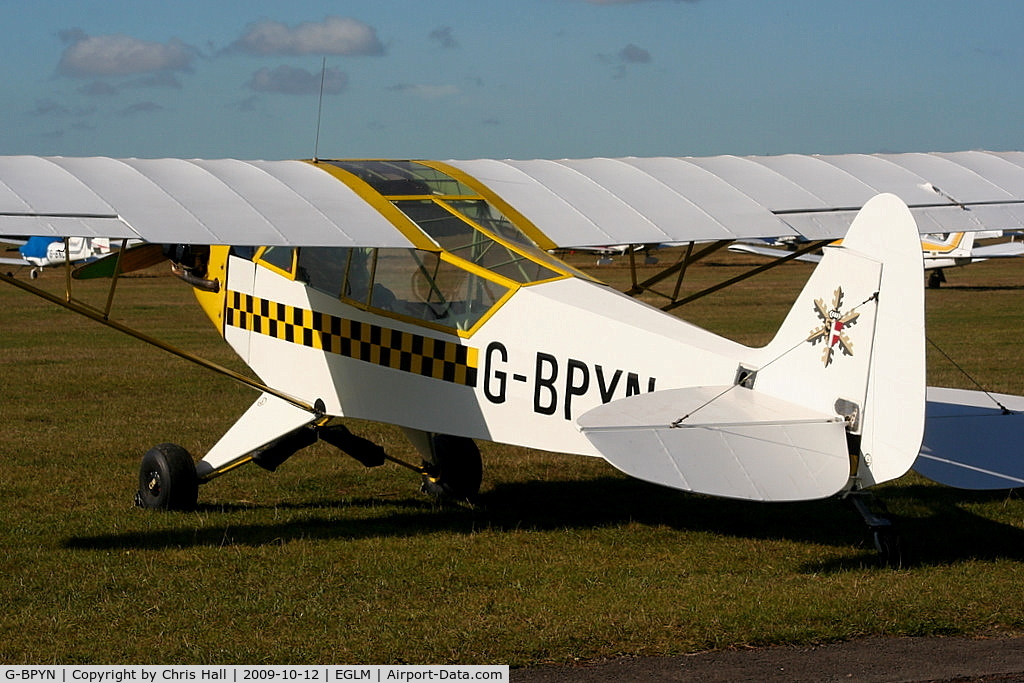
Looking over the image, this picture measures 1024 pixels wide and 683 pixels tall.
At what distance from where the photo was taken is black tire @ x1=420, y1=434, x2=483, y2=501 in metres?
8.45

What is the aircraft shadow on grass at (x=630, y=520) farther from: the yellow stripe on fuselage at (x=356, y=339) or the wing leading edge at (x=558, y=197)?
the wing leading edge at (x=558, y=197)

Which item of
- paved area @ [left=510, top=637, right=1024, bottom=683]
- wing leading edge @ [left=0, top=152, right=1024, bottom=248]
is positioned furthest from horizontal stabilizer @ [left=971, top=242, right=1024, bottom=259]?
paved area @ [left=510, top=637, right=1024, bottom=683]

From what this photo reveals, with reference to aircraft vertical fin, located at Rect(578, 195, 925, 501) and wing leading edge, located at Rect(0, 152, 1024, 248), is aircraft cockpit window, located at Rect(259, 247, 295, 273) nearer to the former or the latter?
wing leading edge, located at Rect(0, 152, 1024, 248)

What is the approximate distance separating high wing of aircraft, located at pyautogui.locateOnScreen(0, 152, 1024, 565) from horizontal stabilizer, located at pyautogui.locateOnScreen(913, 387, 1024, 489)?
0.08 ft

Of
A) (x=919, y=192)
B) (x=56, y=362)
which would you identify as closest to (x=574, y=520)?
(x=919, y=192)

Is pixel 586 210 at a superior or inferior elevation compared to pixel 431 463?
superior

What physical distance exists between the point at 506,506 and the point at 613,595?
266cm

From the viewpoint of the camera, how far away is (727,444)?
212 inches

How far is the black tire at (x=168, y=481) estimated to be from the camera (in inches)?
312

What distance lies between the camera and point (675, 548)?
7012mm

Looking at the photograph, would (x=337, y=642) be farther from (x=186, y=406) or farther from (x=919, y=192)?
(x=186, y=406)

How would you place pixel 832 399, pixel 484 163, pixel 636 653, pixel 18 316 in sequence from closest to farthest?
pixel 636 653 → pixel 832 399 → pixel 484 163 → pixel 18 316

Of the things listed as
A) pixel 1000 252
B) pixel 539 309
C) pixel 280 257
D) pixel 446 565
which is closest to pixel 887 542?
pixel 539 309

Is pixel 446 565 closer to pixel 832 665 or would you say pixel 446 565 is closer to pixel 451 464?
pixel 451 464
